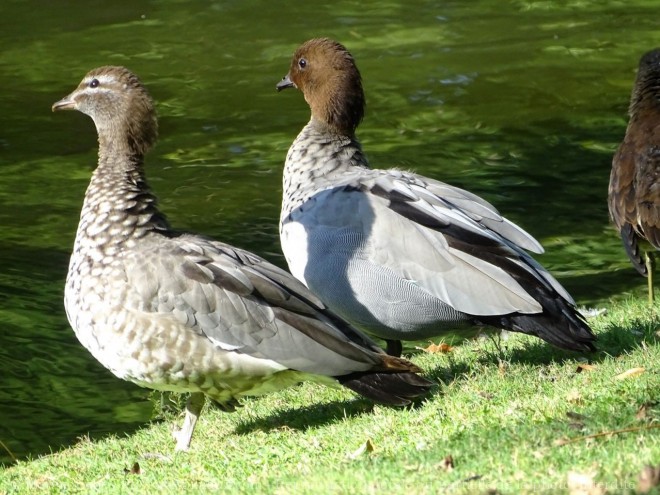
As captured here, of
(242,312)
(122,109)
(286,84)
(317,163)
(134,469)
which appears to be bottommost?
(134,469)

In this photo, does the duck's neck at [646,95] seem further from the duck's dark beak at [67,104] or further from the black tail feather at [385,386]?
the duck's dark beak at [67,104]

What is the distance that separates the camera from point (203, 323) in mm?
5949

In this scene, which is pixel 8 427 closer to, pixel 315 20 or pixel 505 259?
pixel 505 259

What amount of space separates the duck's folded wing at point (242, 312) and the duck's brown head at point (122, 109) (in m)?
0.83

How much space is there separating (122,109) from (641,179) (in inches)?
138

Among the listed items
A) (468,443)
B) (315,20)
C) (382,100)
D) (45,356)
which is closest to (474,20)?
(315,20)

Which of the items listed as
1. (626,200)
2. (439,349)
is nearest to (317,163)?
(439,349)

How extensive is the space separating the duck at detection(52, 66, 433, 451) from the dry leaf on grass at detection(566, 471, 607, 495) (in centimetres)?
166

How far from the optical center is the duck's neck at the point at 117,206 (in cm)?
621

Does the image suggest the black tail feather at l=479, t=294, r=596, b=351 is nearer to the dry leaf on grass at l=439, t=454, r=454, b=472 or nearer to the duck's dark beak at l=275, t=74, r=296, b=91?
the dry leaf on grass at l=439, t=454, r=454, b=472

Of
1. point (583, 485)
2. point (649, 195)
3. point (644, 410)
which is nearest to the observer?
point (583, 485)

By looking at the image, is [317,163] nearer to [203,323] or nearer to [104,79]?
[104,79]

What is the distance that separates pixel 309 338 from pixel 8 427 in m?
3.69

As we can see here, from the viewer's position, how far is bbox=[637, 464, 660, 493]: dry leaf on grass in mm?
4023
